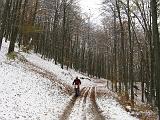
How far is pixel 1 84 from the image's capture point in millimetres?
18312

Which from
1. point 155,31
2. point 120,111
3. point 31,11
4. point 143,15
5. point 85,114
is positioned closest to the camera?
point 155,31

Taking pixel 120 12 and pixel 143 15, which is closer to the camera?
pixel 143 15

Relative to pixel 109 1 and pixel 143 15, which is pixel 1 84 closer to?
pixel 143 15

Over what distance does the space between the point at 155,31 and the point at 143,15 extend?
12.6 m

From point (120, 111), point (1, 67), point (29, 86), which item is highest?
point (1, 67)

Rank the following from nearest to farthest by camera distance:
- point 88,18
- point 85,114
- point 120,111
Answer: point 85,114 < point 120,111 < point 88,18

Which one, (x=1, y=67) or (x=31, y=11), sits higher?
(x=31, y=11)

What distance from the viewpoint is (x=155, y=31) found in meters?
14.2

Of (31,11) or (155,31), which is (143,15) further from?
(31,11)

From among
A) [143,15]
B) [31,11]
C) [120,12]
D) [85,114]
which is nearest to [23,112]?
[85,114]

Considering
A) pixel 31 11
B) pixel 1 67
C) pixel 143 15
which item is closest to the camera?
pixel 1 67

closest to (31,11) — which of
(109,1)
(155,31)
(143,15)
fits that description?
(109,1)

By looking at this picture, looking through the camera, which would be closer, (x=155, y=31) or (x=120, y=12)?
(x=155, y=31)

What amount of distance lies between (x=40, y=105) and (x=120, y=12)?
16334 mm
